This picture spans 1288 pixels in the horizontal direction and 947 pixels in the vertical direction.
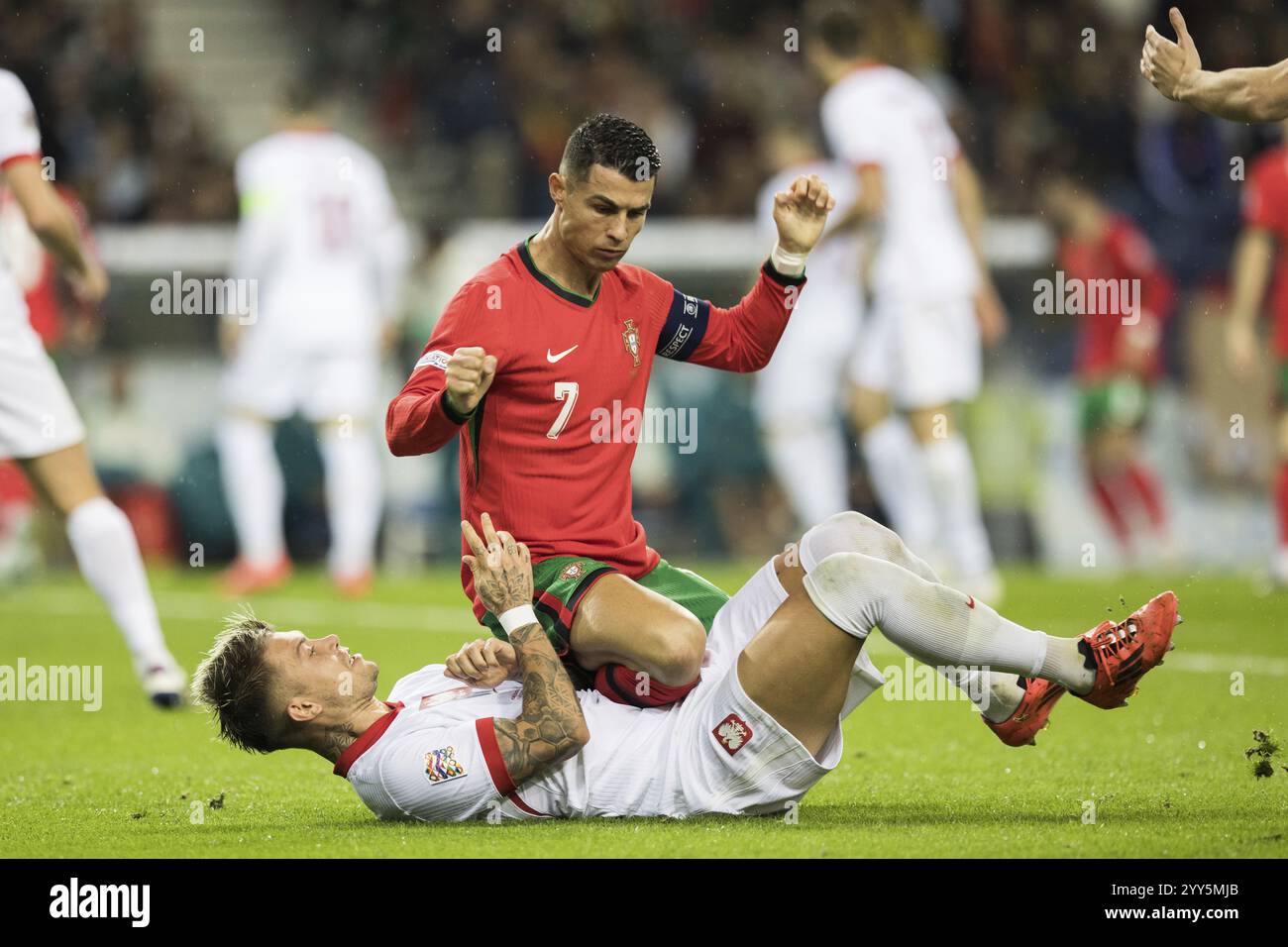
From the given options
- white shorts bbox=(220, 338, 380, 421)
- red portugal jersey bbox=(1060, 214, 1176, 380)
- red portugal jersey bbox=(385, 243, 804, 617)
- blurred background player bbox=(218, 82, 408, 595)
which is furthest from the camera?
red portugal jersey bbox=(1060, 214, 1176, 380)

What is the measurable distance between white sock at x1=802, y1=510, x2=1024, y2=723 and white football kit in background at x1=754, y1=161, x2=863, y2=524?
688 centimetres

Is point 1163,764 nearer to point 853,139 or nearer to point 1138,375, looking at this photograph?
Result: point 853,139

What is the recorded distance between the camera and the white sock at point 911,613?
4.16m

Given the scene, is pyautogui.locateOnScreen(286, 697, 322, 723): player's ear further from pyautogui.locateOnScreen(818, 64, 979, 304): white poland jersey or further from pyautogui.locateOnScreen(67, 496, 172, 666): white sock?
pyautogui.locateOnScreen(818, 64, 979, 304): white poland jersey

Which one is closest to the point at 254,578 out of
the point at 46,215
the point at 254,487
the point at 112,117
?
the point at 254,487

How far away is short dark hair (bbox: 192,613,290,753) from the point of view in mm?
4465

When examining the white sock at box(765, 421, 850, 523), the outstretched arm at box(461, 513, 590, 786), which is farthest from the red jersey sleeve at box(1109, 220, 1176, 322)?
the outstretched arm at box(461, 513, 590, 786)

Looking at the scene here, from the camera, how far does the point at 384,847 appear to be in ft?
13.7

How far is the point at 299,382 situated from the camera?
39.7ft

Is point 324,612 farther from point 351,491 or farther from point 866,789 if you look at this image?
point 866,789

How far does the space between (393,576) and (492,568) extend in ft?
28.9

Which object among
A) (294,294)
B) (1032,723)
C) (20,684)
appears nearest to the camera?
(1032,723)

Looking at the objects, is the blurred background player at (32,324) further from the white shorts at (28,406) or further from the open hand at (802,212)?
the open hand at (802,212)
